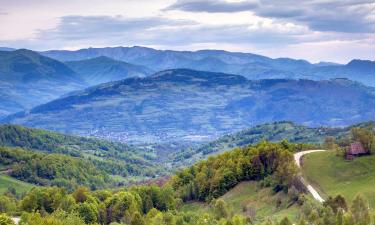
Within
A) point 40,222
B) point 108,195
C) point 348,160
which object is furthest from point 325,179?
point 40,222

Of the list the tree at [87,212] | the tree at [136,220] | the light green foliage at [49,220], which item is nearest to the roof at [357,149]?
the tree at [136,220]

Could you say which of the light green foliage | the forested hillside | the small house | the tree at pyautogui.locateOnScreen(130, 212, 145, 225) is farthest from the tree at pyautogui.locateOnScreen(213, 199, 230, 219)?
the small house

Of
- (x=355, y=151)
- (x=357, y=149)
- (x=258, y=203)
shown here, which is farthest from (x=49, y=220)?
(x=357, y=149)

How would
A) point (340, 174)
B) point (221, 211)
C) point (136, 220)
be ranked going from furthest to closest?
point (340, 174)
point (221, 211)
point (136, 220)

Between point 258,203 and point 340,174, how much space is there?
2861 cm

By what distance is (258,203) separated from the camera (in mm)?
174375

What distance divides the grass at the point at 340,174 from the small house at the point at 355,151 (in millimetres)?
2422

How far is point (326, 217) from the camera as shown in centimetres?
12331

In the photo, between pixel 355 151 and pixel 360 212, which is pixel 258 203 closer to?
pixel 355 151

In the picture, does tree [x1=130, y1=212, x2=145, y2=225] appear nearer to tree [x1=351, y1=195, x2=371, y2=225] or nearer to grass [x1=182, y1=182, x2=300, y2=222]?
grass [x1=182, y1=182, x2=300, y2=222]

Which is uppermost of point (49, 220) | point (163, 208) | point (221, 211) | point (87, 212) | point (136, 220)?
point (49, 220)

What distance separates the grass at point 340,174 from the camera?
164 metres

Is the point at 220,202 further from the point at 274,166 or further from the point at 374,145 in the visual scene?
the point at 374,145

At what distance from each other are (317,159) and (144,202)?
6229cm
